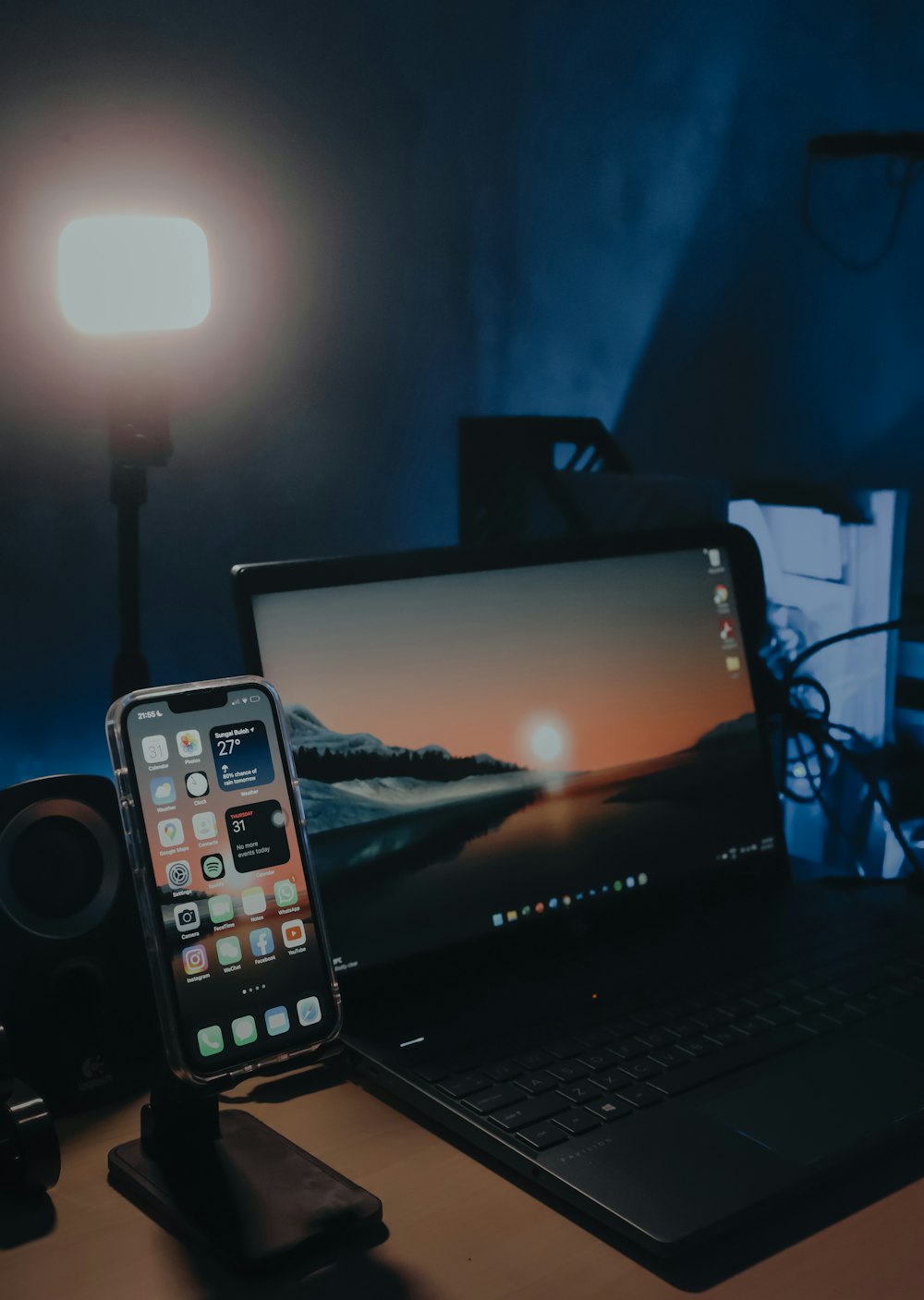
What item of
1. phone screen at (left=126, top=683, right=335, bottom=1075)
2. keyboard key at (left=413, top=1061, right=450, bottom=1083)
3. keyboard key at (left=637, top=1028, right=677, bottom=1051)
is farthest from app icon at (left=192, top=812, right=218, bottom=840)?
keyboard key at (left=637, top=1028, right=677, bottom=1051)

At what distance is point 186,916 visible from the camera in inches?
25.8

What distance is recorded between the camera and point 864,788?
4.29 feet

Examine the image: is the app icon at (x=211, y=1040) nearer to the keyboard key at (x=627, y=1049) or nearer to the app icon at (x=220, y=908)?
the app icon at (x=220, y=908)

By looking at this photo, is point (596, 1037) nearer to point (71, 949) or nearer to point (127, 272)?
point (71, 949)

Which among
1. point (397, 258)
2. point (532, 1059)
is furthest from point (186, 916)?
point (397, 258)

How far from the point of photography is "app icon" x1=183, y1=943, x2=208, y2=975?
0.65 m

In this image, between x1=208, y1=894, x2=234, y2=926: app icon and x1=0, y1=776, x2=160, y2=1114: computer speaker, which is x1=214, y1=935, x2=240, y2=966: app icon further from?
x1=0, y1=776, x2=160, y2=1114: computer speaker

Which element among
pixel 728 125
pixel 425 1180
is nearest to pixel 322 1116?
pixel 425 1180

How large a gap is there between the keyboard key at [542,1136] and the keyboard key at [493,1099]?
0.03 meters

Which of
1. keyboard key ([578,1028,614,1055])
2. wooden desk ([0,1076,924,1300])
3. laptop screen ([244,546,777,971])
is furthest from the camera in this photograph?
laptop screen ([244,546,777,971])

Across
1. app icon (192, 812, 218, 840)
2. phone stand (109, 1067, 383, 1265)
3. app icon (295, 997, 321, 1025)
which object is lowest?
phone stand (109, 1067, 383, 1265)

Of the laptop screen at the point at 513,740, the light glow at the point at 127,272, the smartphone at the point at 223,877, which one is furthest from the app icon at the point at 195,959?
Answer: the light glow at the point at 127,272

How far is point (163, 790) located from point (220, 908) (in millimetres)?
72

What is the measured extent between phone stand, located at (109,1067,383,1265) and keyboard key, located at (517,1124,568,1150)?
9 cm
